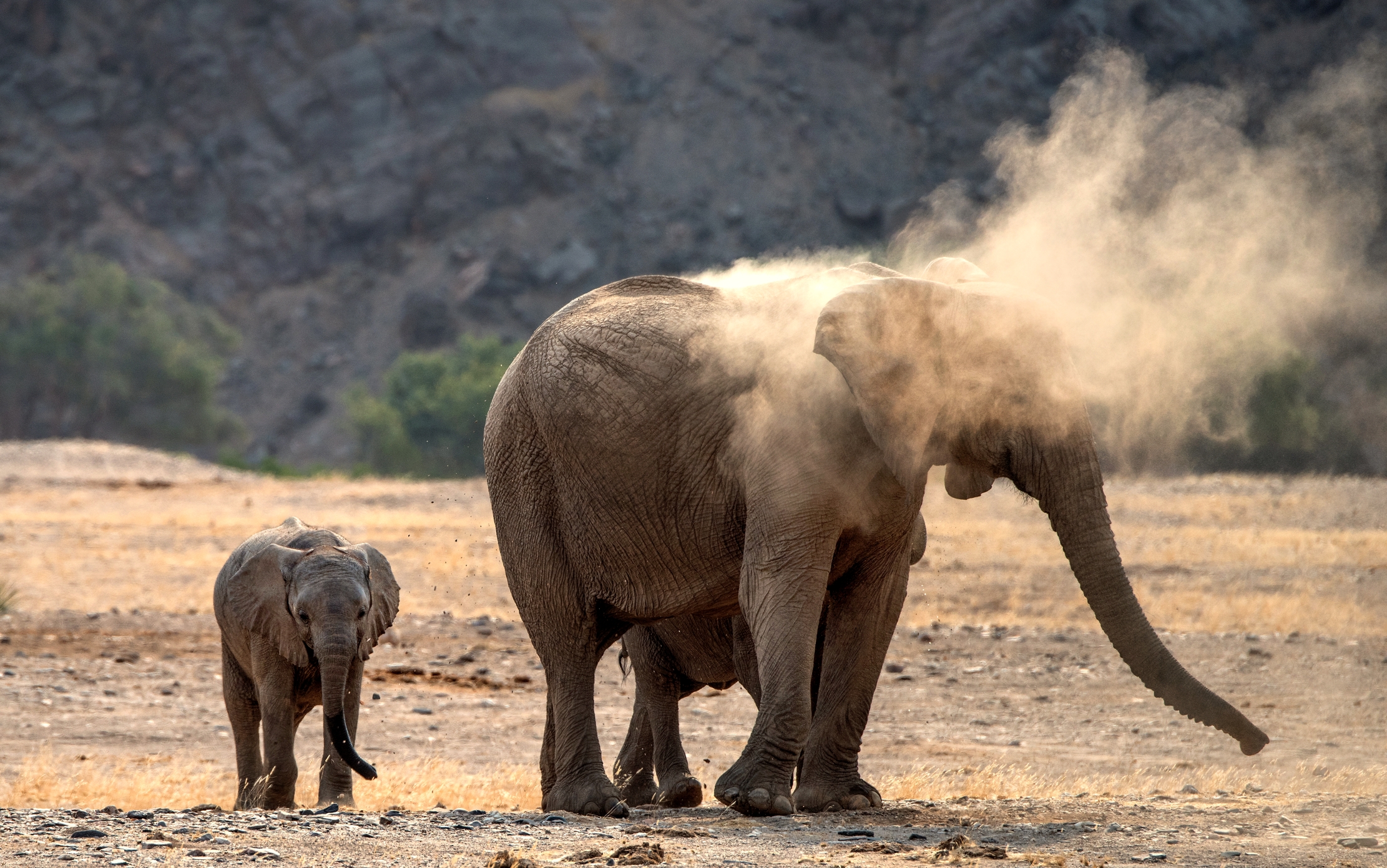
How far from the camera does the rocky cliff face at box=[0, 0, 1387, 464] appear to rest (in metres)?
96.1

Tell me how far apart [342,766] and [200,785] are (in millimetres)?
1446

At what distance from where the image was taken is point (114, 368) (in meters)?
89.0

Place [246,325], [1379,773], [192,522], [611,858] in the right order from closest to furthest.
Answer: [611,858] → [1379,773] → [192,522] → [246,325]

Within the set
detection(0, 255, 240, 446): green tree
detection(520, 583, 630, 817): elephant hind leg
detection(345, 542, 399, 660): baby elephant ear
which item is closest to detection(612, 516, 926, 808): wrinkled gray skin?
detection(520, 583, 630, 817): elephant hind leg

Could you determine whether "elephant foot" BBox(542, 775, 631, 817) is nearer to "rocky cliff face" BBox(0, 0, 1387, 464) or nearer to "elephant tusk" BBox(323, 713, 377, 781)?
"elephant tusk" BBox(323, 713, 377, 781)

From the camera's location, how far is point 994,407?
8.20 m

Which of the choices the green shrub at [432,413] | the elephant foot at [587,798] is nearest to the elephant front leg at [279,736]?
the elephant foot at [587,798]

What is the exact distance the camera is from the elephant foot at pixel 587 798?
29.9 feet

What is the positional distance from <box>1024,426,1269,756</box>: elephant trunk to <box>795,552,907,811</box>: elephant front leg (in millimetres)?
1085

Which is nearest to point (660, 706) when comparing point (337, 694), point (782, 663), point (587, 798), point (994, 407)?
point (587, 798)

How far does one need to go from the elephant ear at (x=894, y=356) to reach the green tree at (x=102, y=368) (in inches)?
3318

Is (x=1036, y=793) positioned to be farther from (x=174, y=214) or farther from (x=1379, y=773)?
(x=174, y=214)

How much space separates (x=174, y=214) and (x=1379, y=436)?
6978 centimetres

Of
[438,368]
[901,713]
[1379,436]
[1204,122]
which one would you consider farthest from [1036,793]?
[438,368]
